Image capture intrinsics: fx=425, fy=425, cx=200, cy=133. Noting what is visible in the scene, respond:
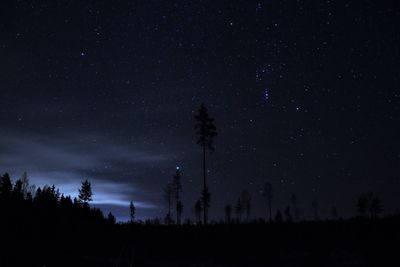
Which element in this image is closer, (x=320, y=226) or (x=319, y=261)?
(x=319, y=261)

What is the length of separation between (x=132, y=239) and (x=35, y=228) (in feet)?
38.3

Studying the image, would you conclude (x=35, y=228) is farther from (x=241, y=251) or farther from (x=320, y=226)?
(x=320, y=226)

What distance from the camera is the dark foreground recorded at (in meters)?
24.4

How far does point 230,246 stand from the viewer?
95.6 feet

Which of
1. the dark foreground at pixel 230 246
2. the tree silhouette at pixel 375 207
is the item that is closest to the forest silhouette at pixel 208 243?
the dark foreground at pixel 230 246

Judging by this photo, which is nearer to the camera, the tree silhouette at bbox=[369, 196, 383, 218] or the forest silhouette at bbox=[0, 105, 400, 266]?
the forest silhouette at bbox=[0, 105, 400, 266]

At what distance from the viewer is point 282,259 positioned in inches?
1037

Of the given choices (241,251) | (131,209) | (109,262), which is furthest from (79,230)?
(131,209)

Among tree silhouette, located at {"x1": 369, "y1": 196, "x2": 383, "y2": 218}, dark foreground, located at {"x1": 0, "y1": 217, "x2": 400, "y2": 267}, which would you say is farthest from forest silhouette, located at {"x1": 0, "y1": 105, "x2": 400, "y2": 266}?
tree silhouette, located at {"x1": 369, "y1": 196, "x2": 383, "y2": 218}

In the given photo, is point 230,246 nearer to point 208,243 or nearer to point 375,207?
point 208,243

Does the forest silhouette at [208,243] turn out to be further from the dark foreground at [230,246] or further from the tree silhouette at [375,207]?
the tree silhouette at [375,207]

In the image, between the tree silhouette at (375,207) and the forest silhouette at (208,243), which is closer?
the forest silhouette at (208,243)

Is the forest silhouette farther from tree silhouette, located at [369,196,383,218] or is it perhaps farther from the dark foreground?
tree silhouette, located at [369,196,383,218]

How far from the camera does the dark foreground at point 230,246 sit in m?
24.4
